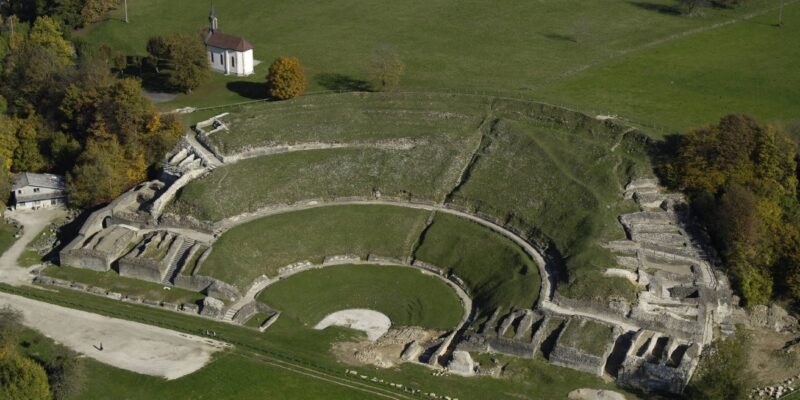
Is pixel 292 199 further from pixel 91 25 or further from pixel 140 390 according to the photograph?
pixel 91 25

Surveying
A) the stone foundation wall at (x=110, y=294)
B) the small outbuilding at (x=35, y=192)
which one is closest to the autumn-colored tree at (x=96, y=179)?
the small outbuilding at (x=35, y=192)

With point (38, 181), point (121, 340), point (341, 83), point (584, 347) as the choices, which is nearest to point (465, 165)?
point (341, 83)

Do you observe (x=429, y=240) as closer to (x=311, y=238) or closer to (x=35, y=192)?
(x=311, y=238)

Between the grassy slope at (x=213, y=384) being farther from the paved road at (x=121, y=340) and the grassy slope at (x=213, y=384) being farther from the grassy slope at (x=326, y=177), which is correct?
the grassy slope at (x=326, y=177)

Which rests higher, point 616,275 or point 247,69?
point 247,69

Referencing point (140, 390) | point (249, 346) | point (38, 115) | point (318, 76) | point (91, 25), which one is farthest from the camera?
point (91, 25)

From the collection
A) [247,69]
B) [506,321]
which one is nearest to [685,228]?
[506,321]
